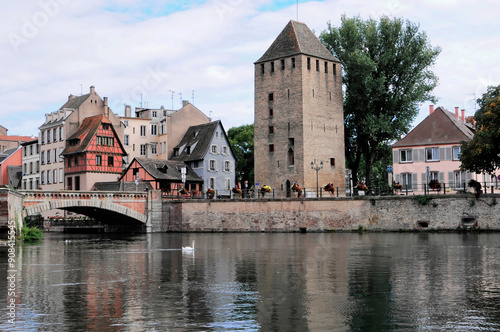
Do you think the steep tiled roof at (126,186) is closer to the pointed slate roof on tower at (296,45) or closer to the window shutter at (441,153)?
the pointed slate roof on tower at (296,45)

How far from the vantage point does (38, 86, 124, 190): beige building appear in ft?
253

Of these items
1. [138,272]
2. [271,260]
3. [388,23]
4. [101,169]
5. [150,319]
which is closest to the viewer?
[150,319]

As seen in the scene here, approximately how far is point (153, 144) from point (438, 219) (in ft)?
154

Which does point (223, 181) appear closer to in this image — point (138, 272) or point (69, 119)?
point (69, 119)

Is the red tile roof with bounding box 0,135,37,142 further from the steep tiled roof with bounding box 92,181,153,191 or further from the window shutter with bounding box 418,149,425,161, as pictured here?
the window shutter with bounding box 418,149,425,161

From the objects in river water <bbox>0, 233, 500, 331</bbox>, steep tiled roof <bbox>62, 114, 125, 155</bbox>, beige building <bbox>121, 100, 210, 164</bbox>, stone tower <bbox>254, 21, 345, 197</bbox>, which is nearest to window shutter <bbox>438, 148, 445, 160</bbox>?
stone tower <bbox>254, 21, 345, 197</bbox>

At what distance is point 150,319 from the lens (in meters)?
12.6

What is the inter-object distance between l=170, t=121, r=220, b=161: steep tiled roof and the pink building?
2198 cm

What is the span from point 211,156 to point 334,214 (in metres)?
27.4

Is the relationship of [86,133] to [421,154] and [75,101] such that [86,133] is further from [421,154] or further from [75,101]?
[421,154]

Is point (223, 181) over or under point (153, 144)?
under

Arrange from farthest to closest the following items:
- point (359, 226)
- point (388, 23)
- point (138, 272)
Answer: point (388, 23), point (359, 226), point (138, 272)

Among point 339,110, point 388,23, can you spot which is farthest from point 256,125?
point 388,23

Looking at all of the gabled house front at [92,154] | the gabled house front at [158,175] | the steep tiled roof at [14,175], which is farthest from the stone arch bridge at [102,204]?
the steep tiled roof at [14,175]
